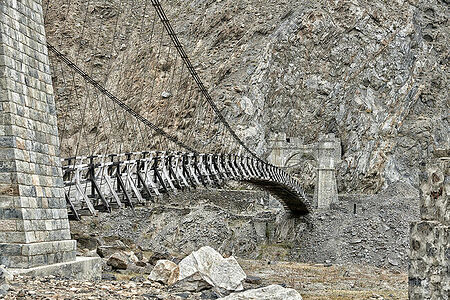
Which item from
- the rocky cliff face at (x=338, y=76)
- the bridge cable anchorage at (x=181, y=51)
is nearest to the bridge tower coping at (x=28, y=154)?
the bridge cable anchorage at (x=181, y=51)

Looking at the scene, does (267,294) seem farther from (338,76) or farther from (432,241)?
(338,76)

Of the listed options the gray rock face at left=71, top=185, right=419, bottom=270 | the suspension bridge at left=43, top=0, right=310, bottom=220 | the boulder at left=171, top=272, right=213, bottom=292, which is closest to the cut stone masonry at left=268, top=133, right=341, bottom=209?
the gray rock face at left=71, top=185, right=419, bottom=270

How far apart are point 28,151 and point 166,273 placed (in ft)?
7.91

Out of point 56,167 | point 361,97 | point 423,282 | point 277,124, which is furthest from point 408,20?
point 423,282

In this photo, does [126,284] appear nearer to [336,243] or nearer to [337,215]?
[336,243]

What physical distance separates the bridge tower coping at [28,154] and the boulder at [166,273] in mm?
1260

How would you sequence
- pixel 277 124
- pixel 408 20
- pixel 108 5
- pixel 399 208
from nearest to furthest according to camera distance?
pixel 399 208
pixel 277 124
pixel 408 20
pixel 108 5

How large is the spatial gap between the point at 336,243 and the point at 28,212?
80.1 ft

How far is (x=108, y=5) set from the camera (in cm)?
5622

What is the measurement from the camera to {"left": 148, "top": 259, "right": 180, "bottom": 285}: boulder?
9266 mm

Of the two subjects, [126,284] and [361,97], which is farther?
[361,97]

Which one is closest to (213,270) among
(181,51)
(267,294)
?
(267,294)

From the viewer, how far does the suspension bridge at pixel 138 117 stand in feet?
53.7

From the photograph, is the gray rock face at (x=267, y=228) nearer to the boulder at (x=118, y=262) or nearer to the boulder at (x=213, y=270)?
the boulder at (x=118, y=262)
